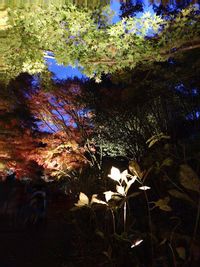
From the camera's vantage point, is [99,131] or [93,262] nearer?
[93,262]

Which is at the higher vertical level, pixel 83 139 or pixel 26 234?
pixel 83 139

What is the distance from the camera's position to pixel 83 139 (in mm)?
13094

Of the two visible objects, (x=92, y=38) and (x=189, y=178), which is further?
(x=92, y=38)

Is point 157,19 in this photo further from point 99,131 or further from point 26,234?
point 99,131

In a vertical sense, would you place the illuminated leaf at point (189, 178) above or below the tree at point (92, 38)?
below

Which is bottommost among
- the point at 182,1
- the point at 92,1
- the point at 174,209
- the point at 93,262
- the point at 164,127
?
the point at 93,262

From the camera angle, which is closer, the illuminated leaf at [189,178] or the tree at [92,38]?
the illuminated leaf at [189,178]

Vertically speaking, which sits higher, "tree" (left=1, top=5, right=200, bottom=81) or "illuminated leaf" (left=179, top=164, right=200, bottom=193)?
"tree" (left=1, top=5, right=200, bottom=81)

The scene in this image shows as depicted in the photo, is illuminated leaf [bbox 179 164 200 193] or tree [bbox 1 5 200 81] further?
tree [bbox 1 5 200 81]

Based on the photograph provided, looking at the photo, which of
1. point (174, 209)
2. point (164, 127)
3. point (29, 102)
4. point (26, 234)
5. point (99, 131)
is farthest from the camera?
point (29, 102)

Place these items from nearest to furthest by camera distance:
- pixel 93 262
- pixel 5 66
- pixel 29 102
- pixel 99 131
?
pixel 93 262
pixel 5 66
pixel 99 131
pixel 29 102

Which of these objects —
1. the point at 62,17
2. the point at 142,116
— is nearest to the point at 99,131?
the point at 142,116

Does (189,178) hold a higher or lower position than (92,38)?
lower

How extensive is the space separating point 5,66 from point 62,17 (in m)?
1.79
